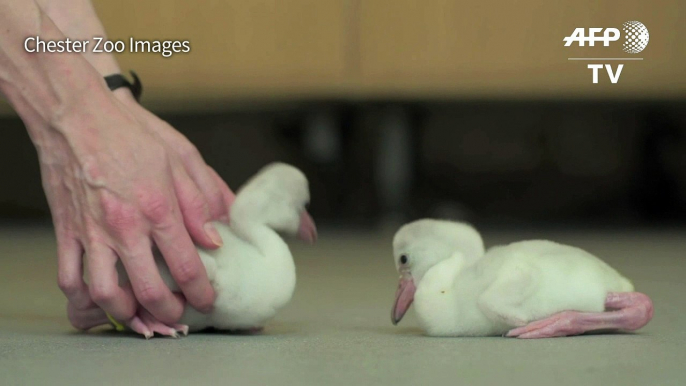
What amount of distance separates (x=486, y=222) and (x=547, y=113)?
65 cm

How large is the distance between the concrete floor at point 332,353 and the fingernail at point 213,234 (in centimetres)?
12

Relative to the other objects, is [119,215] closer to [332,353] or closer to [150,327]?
[150,327]

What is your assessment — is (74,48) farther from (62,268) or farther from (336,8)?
(336,8)

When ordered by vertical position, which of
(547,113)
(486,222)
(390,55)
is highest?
(390,55)

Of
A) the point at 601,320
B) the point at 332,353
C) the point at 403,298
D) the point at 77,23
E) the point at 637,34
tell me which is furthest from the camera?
the point at 637,34

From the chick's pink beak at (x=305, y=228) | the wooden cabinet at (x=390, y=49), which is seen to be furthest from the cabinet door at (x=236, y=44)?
the chick's pink beak at (x=305, y=228)

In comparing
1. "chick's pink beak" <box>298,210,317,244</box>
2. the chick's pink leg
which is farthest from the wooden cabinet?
the chick's pink leg

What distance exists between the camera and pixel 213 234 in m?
1.29

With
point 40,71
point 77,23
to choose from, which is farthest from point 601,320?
point 77,23

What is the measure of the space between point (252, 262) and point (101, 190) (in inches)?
8.3

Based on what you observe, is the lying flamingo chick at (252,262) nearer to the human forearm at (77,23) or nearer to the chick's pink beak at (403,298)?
the chick's pink beak at (403,298)

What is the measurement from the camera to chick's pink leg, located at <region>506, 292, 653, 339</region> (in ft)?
4.05

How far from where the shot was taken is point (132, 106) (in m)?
1.46

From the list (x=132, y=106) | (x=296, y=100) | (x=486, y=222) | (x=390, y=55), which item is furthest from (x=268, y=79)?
(x=132, y=106)
